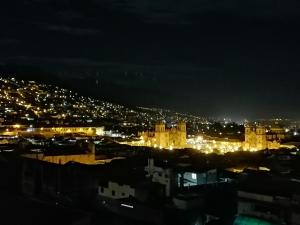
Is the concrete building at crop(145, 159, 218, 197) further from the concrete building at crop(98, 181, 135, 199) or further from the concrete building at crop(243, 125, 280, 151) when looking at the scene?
the concrete building at crop(243, 125, 280, 151)

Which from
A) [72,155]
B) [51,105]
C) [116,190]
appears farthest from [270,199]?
[51,105]

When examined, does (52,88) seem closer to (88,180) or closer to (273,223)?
(88,180)

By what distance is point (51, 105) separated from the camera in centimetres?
9044

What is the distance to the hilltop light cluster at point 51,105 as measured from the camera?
2987 inches

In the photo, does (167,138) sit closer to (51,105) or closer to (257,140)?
(257,140)

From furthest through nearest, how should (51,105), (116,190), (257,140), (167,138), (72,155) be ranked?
(51,105) → (167,138) → (257,140) → (72,155) → (116,190)

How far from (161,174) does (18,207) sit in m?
6.65

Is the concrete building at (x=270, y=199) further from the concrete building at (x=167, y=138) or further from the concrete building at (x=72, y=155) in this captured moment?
the concrete building at (x=167, y=138)

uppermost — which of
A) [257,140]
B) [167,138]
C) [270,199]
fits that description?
[167,138]

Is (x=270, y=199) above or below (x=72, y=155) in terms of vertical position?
below

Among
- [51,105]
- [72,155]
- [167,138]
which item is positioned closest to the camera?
[72,155]

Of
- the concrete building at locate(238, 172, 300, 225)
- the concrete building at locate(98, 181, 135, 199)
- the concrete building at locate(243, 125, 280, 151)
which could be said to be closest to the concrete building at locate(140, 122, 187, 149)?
the concrete building at locate(243, 125, 280, 151)

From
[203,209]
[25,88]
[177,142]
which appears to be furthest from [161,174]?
[25,88]

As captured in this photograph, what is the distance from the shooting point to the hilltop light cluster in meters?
75.9
